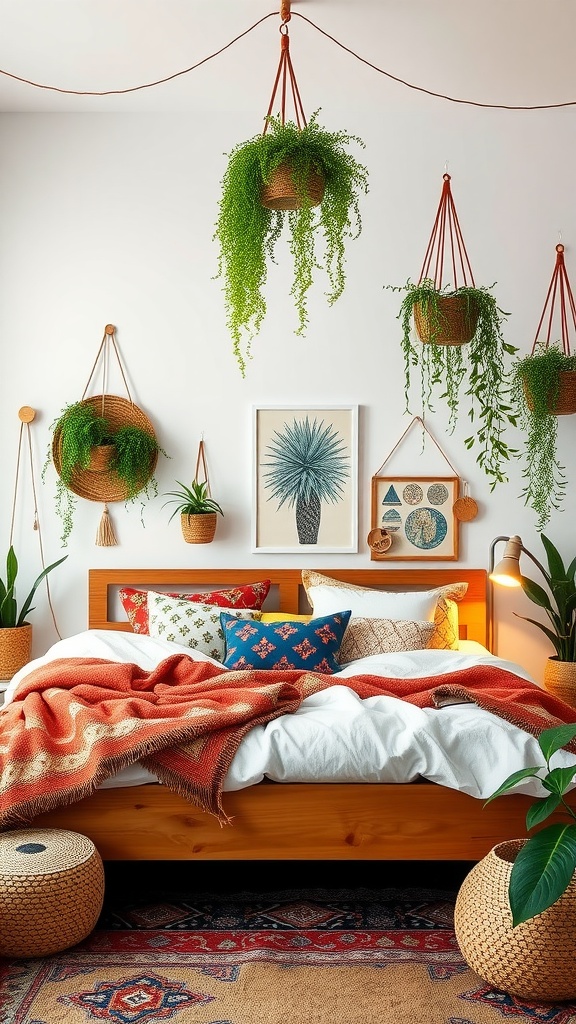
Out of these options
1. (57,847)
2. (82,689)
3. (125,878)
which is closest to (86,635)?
(82,689)

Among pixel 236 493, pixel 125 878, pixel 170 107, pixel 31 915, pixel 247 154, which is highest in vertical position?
pixel 170 107

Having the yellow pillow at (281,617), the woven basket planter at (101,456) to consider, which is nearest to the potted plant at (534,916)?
the yellow pillow at (281,617)

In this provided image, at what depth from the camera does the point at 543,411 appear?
4.18 metres

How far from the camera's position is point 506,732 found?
275cm

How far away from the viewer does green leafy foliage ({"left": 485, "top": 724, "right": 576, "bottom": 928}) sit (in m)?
2.03

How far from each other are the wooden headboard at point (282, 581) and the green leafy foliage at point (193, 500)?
0.29 meters

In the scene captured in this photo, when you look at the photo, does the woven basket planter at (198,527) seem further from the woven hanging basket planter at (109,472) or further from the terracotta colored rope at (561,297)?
the terracotta colored rope at (561,297)

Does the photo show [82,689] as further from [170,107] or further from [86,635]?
[170,107]

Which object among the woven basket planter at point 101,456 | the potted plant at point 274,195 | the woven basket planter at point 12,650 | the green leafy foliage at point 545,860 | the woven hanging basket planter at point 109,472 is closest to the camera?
the green leafy foliage at point 545,860

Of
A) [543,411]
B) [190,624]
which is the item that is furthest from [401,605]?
[543,411]

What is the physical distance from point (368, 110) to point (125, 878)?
3.44 metres

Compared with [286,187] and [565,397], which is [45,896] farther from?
[565,397]

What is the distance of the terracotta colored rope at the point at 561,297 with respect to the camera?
4422 millimetres

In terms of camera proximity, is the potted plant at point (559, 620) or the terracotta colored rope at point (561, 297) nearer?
the potted plant at point (559, 620)
